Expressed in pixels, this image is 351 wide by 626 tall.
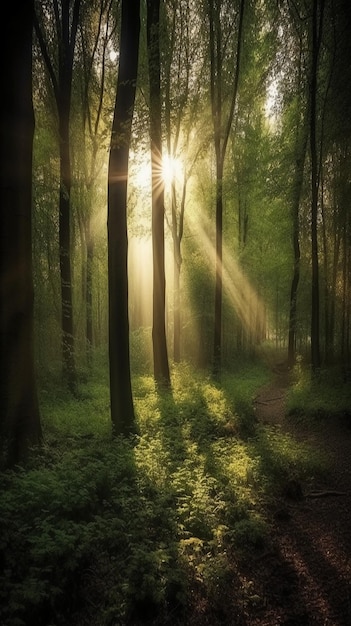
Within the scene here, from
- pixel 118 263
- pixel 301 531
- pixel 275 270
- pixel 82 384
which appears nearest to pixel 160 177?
pixel 118 263

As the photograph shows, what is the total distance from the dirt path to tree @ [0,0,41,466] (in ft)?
13.2

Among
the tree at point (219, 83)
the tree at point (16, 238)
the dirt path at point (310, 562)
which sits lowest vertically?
the dirt path at point (310, 562)

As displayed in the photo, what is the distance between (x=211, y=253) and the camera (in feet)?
78.5

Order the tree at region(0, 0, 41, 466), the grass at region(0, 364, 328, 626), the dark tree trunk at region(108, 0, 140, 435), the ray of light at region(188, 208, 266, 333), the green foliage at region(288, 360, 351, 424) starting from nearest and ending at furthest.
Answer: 1. the grass at region(0, 364, 328, 626)
2. the tree at region(0, 0, 41, 466)
3. the dark tree trunk at region(108, 0, 140, 435)
4. the green foliage at region(288, 360, 351, 424)
5. the ray of light at region(188, 208, 266, 333)

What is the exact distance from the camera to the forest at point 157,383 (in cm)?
382

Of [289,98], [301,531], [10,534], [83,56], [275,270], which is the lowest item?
[301,531]

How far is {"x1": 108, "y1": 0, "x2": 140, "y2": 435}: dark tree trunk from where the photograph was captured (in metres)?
7.66

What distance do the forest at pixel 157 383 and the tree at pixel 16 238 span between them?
3cm

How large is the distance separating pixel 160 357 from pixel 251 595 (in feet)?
31.4

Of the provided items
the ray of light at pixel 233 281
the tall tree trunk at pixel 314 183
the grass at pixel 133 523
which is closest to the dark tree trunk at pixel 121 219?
the grass at pixel 133 523

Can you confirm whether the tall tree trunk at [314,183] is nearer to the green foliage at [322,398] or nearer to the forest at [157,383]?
the forest at [157,383]

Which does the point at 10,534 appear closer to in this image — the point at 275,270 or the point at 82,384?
the point at 82,384

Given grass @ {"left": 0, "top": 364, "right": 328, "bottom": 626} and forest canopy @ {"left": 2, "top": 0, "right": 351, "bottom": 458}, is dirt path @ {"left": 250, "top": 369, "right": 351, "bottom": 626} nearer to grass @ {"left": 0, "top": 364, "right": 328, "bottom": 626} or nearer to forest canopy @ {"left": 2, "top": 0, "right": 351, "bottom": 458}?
grass @ {"left": 0, "top": 364, "right": 328, "bottom": 626}

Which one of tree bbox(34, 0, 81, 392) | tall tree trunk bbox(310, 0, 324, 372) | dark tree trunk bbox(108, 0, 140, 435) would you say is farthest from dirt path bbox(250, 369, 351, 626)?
tree bbox(34, 0, 81, 392)
